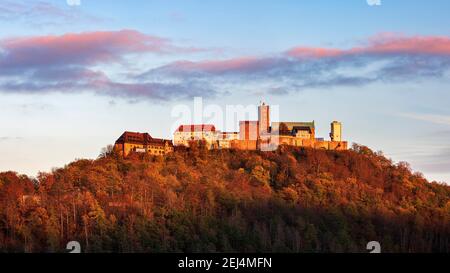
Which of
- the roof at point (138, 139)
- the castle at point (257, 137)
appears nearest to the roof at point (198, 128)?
the castle at point (257, 137)

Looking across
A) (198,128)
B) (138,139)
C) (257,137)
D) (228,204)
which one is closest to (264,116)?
(257,137)

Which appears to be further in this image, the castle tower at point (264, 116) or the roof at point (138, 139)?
the castle tower at point (264, 116)

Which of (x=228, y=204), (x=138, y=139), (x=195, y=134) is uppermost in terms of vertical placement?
(x=195, y=134)

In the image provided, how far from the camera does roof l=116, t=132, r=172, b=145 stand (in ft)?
291

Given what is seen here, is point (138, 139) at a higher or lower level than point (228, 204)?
higher

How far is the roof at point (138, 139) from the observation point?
88562mm

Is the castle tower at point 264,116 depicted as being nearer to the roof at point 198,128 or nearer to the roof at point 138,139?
the roof at point 198,128

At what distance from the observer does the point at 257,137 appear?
319ft

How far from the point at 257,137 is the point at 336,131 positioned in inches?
392

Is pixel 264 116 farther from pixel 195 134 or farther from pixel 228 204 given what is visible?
pixel 228 204

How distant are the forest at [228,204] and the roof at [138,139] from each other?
1872 millimetres

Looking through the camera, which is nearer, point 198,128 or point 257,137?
point 198,128
